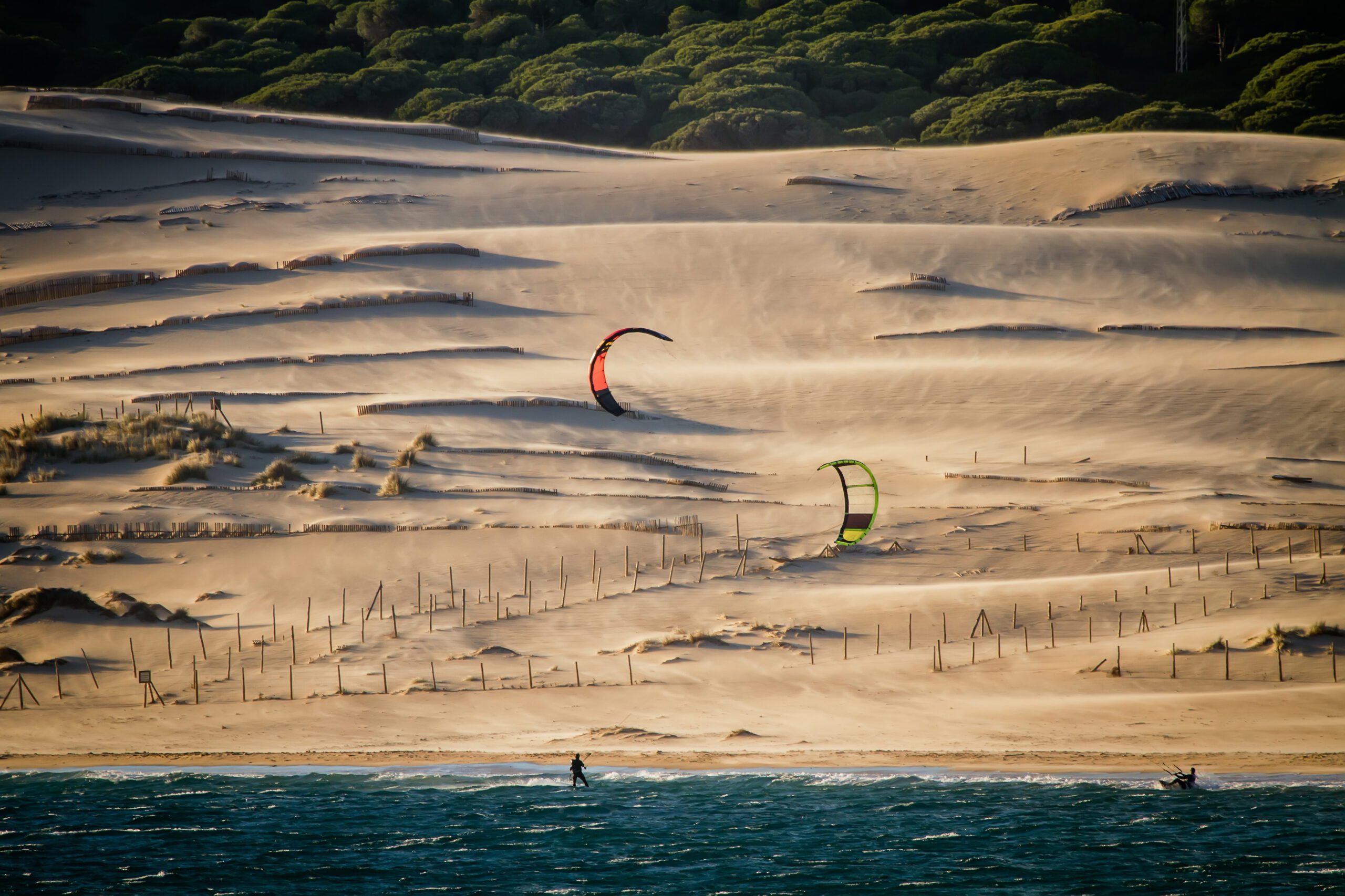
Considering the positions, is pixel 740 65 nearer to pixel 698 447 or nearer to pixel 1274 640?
pixel 698 447

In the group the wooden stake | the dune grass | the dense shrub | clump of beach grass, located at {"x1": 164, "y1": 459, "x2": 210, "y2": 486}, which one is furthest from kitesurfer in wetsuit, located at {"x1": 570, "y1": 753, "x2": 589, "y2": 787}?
the dense shrub

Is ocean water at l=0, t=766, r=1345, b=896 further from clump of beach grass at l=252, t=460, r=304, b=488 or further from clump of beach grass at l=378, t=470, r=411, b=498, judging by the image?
clump of beach grass at l=252, t=460, r=304, b=488

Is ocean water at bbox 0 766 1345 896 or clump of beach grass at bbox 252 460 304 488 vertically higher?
clump of beach grass at bbox 252 460 304 488

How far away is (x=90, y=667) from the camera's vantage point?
16.7m

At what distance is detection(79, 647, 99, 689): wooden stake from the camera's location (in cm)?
1641

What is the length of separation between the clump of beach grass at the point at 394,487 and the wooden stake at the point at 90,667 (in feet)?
18.7

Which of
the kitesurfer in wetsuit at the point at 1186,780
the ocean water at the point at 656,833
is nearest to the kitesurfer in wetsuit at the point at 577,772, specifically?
the kitesurfer in wetsuit at the point at 1186,780

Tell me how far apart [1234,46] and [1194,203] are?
89.2 feet

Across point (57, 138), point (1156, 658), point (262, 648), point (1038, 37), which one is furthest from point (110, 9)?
point (1156, 658)

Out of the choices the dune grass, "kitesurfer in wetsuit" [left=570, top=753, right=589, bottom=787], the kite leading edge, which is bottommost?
"kitesurfer in wetsuit" [left=570, top=753, right=589, bottom=787]

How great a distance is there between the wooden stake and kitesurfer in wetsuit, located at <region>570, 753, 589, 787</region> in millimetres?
5402

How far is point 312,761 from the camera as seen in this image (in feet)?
48.9

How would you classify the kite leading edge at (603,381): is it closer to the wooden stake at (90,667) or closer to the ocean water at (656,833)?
the wooden stake at (90,667)

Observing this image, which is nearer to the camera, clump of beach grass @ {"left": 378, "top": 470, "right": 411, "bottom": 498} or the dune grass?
clump of beach grass @ {"left": 378, "top": 470, "right": 411, "bottom": 498}
